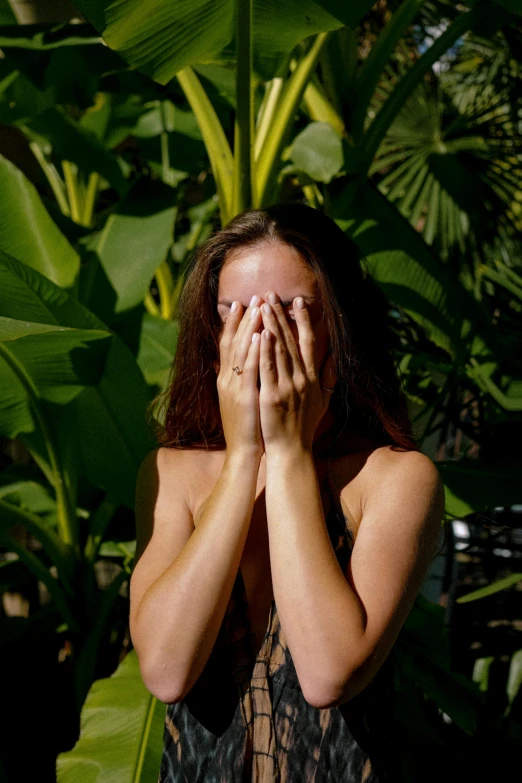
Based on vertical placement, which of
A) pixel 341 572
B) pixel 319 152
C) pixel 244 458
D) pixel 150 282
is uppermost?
pixel 319 152

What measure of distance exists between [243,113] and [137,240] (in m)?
0.56

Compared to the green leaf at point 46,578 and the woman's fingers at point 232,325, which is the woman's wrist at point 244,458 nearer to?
the woman's fingers at point 232,325

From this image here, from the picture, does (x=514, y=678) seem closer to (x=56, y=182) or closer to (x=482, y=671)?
(x=482, y=671)

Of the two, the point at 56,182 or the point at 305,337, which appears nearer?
the point at 305,337

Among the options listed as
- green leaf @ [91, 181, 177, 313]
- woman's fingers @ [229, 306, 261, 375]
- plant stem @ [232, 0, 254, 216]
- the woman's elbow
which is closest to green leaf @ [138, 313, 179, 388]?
green leaf @ [91, 181, 177, 313]

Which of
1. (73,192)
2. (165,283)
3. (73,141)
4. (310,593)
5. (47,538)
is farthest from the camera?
(73,192)

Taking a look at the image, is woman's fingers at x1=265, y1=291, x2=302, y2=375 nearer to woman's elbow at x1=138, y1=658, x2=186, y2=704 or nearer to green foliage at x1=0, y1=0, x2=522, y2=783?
woman's elbow at x1=138, y1=658, x2=186, y2=704

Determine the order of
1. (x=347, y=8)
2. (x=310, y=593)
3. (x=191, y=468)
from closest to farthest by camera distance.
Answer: (x=310, y=593)
(x=191, y=468)
(x=347, y=8)

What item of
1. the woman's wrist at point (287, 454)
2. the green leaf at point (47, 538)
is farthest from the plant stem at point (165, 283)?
the woman's wrist at point (287, 454)

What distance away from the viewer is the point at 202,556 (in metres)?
0.91

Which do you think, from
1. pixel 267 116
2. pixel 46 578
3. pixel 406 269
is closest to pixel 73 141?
pixel 267 116

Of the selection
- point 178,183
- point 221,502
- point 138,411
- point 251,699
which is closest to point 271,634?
Answer: point 251,699

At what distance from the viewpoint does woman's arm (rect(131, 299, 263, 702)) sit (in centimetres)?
90

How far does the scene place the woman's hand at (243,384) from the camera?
3.17 feet
